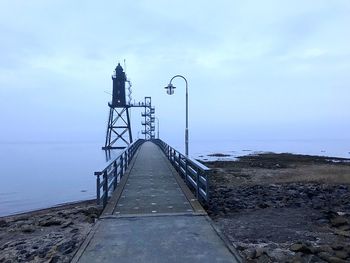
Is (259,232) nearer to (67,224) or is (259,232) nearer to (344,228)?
(344,228)

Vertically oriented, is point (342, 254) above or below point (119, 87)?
below

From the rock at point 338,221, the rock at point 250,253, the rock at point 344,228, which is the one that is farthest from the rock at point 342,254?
the rock at point 338,221

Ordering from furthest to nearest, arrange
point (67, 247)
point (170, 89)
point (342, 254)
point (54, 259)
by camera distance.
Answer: point (170, 89), point (67, 247), point (54, 259), point (342, 254)

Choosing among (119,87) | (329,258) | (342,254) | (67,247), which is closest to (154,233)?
(67,247)

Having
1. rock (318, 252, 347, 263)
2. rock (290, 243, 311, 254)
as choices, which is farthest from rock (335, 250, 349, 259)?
rock (290, 243, 311, 254)

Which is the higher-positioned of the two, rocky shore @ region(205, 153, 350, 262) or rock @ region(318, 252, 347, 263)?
rock @ region(318, 252, 347, 263)

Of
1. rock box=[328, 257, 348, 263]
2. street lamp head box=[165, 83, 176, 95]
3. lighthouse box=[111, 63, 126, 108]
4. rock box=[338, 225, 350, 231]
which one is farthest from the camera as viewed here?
lighthouse box=[111, 63, 126, 108]

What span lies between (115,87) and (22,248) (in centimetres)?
6765

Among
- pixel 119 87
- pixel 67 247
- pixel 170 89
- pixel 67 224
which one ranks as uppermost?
pixel 119 87

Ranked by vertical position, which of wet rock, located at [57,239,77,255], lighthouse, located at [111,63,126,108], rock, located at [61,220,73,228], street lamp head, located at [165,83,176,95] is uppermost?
lighthouse, located at [111,63,126,108]

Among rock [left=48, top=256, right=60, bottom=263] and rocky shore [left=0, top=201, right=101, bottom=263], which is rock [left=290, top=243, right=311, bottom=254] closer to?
rocky shore [left=0, top=201, right=101, bottom=263]

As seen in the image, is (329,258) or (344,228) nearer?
(329,258)

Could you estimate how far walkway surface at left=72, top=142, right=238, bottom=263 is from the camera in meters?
6.37

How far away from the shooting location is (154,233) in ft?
25.3
